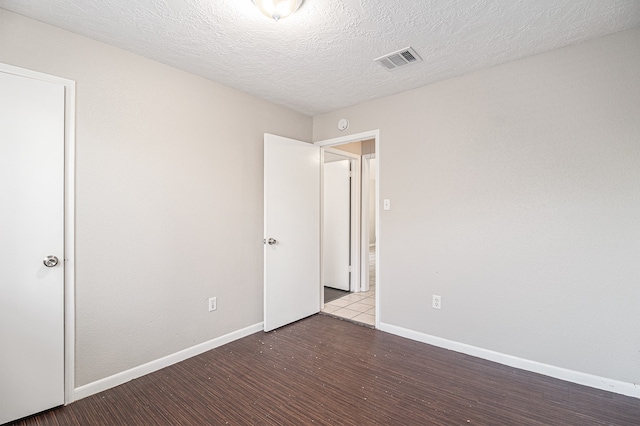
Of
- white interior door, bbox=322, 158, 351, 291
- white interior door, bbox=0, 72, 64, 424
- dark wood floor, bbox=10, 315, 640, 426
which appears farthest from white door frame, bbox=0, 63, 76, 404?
white interior door, bbox=322, 158, 351, 291

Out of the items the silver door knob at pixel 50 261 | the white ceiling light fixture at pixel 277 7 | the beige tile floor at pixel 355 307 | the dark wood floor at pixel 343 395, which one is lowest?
the dark wood floor at pixel 343 395

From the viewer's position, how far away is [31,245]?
1.81m

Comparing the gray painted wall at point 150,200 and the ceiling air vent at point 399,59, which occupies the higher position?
the ceiling air vent at point 399,59

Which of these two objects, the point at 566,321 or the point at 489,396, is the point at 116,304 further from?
the point at 566,321

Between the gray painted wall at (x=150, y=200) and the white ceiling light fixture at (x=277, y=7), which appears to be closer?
the white ceiling light fixture at (x=277, y=7)

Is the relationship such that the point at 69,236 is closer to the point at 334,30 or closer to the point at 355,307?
the point at 334,30

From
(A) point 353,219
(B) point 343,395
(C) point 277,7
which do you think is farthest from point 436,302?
(C) point 277,7

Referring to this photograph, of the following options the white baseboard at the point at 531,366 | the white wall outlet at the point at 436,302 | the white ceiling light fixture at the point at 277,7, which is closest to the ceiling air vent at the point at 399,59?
the white ceiling light fixture at the point at 277,7

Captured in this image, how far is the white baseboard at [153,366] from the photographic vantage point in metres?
2.01

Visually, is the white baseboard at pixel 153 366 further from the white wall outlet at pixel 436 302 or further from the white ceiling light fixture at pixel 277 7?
the white ceiling light fixture at pixel 277 7

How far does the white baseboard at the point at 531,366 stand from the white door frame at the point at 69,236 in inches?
105

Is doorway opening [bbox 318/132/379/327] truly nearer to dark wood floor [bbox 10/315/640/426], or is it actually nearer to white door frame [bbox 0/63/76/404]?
dark wood floor [bbox 10/315/640/426]

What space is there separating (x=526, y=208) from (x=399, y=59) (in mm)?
1551

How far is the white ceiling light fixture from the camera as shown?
5.32 feet
